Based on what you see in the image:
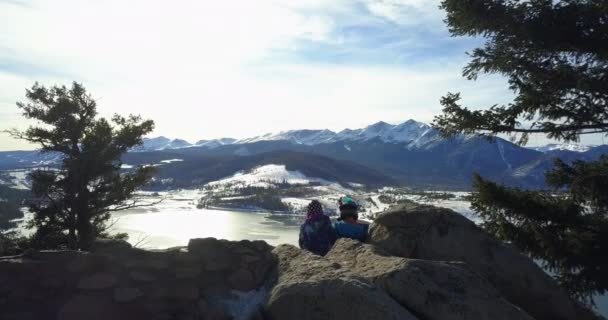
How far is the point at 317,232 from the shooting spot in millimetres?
9531

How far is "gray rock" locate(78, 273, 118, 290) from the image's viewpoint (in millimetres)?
6617

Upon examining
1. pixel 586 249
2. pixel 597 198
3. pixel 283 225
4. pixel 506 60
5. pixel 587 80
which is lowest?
pixel 283 225

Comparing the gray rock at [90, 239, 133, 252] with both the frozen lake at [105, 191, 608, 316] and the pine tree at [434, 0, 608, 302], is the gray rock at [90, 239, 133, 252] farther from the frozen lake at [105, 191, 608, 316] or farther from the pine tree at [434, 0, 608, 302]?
the frozen lake at [105, 191, 608, 316]

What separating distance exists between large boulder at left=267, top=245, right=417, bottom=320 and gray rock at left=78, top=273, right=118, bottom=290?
242 centimetres

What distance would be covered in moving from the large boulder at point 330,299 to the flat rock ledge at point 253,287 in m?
0.01

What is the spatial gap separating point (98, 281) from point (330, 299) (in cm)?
351

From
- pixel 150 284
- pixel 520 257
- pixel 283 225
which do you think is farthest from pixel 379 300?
pixel 283 225

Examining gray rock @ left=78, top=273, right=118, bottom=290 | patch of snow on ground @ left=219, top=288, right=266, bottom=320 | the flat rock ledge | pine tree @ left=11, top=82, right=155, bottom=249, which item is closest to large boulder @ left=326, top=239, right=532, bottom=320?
the flat rock ledge

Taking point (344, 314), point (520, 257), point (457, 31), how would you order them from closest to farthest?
point (344, 314) → point (520, 257) → point (457, 31)

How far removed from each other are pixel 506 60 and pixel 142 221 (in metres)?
153

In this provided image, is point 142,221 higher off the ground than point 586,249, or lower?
lower

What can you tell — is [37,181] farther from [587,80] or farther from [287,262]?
[587,80]

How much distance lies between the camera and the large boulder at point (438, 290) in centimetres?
598

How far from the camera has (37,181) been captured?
85.5 ft
